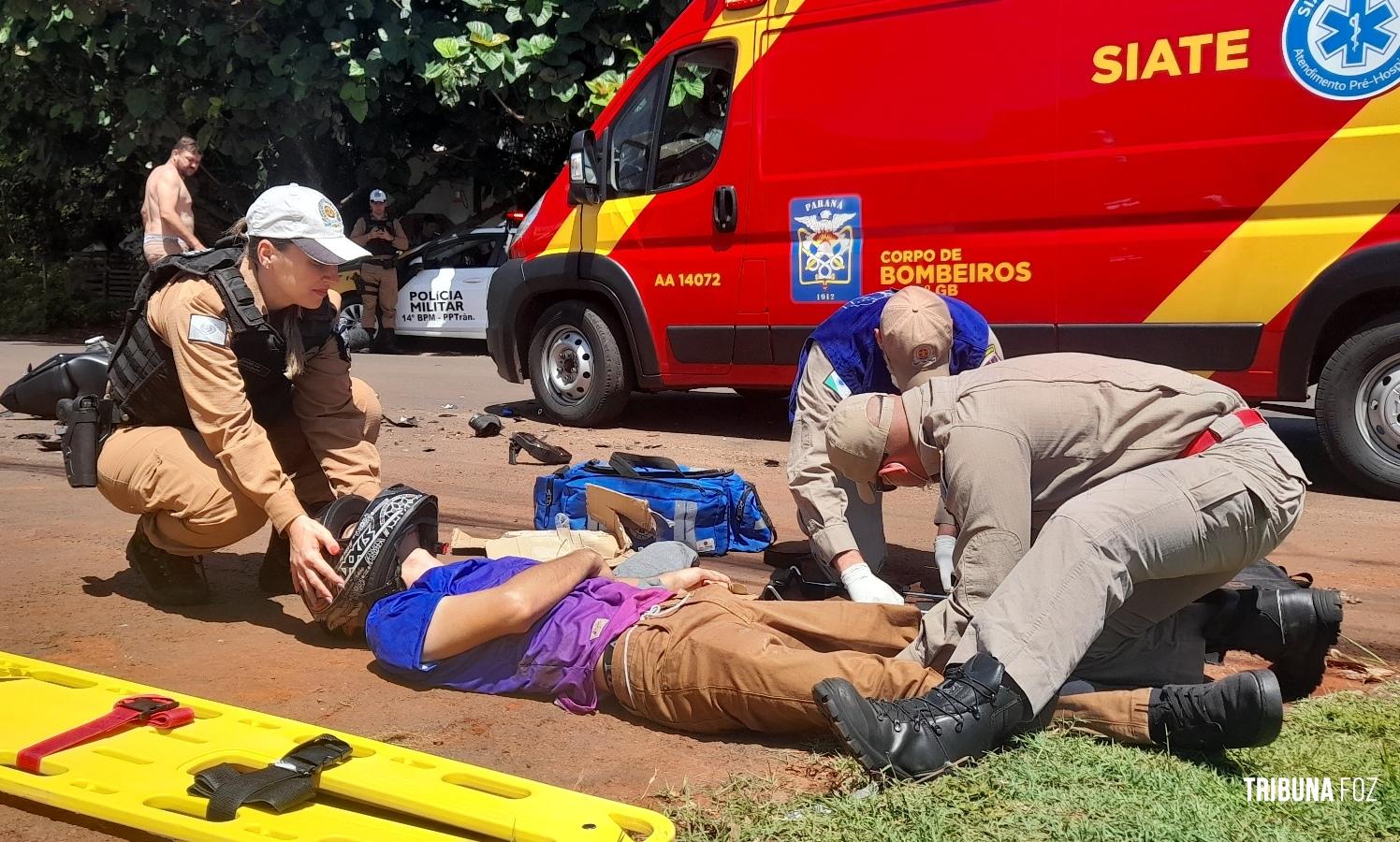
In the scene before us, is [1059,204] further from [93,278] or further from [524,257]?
[93,278]

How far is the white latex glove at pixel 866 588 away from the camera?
153 inches

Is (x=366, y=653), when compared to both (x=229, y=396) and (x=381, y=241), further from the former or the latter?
(x=381, y=241)

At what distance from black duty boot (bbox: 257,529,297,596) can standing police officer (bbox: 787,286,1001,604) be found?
1.79m

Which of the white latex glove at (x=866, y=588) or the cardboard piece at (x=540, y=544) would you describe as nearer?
the white latex glove at (x=866, y=588)

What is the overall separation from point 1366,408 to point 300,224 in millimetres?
4704

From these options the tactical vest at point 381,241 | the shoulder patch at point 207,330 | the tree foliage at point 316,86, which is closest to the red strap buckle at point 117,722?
the shoulder patch at point 207,330

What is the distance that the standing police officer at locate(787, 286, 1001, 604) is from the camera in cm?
406

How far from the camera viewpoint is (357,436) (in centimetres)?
435

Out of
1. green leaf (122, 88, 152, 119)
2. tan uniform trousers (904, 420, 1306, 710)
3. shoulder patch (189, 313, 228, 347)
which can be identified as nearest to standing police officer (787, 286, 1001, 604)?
tan uniform trousers (904, 420, 1306, 710)

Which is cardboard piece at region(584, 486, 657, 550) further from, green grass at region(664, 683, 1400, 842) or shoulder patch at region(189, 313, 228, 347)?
green grass at region(664, 683, 1400, 842)

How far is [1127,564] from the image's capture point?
2865 millimetres

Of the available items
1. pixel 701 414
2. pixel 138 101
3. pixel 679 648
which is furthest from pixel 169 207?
pixel 679 648

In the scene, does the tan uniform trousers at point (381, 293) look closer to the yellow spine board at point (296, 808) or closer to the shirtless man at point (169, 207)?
the shirtless man at point (169, 207)

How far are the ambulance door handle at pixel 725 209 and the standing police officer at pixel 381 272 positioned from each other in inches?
275
